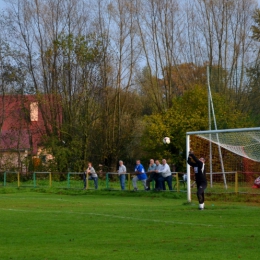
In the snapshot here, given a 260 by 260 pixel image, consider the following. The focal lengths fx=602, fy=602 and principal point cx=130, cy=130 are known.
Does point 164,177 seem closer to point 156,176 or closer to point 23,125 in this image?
point 156,176

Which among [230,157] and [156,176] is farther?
[156,176]

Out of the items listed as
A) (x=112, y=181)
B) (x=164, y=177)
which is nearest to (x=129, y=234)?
(x=164, y=177)

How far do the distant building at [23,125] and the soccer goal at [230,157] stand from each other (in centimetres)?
2597

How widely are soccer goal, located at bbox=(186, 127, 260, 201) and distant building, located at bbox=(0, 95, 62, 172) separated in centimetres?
2597

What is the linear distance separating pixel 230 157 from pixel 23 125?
100 feet

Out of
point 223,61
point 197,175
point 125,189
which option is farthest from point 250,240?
point 223,61

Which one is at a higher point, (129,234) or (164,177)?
(164,177)

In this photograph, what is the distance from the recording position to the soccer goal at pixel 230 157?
83.1 ft

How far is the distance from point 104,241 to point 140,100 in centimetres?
5273

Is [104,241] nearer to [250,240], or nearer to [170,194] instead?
[250,240]

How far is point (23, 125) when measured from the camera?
2172 inches

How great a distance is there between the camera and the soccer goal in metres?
25.3

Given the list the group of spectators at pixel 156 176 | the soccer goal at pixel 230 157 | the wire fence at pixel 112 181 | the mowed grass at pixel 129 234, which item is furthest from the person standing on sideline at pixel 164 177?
the mowed grass at pixel 129 234

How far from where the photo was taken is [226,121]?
4066 centimetres
